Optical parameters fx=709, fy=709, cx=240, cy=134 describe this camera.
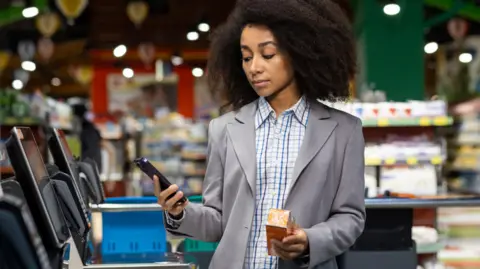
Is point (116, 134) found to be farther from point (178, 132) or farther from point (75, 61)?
Result: point (75, 61)

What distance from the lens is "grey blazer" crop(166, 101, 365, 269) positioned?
2018 mm

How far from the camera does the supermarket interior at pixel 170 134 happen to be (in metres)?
2.12

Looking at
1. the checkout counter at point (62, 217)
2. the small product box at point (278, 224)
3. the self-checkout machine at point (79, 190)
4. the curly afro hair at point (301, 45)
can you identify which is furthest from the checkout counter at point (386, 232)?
the small product box at point (278, 224)

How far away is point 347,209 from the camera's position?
204cm

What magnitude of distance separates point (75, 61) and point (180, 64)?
9.89 ft

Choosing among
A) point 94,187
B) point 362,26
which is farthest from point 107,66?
point 94,187

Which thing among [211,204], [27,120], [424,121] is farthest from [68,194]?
[27,120]

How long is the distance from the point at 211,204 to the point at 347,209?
1.36 feet

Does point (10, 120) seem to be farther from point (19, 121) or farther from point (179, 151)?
point (179, 151)

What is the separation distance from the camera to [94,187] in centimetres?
327

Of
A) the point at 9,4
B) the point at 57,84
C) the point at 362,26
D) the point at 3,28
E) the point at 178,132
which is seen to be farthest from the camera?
the point at 57,84

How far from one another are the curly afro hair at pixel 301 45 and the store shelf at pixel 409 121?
3.85 meters

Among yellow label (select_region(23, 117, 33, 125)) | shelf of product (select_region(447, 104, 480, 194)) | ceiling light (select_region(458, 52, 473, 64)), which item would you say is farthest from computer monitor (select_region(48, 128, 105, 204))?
ceiling light (select_region(458, 52, 473, 64))

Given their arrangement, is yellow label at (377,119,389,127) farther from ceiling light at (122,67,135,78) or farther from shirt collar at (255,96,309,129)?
ceiling light at (122,67,135,78)
